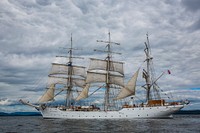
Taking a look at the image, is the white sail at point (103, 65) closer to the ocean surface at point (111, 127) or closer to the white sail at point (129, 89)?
the white sail at point (129, 89)

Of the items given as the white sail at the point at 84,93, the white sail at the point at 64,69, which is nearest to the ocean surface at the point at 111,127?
the white sail at the point at 84,93

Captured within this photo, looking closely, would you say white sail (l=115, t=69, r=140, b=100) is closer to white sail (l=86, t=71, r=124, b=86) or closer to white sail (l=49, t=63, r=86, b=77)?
white sail (l=86, t=71, r=124, b=86)

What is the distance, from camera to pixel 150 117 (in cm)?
7625

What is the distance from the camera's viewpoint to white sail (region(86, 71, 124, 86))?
89000 millimetres

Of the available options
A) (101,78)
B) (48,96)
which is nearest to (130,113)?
(101,78)

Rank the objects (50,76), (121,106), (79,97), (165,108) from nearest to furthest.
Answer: (165,108), (121,106), (79,97), (50,76)

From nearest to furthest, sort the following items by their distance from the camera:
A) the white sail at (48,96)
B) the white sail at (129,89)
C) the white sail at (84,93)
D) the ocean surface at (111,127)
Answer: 1. the ocean surface at (111,127)
2. the white sail at (129,89)
3. the white sail at (84,93)
4. the white sail at (48,96)

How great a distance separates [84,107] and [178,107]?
29.0 m

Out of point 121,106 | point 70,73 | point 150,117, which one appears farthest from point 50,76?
point 150,117

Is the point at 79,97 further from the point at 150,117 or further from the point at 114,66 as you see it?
the point at 150,117

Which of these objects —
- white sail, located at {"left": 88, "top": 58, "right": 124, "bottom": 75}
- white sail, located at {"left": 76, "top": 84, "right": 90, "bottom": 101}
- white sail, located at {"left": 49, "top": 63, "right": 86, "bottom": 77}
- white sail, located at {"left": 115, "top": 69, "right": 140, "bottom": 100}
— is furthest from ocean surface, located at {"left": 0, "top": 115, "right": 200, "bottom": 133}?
white sail, located at {"left": 49, "top": 63, "right": 86, "bottom": 77}

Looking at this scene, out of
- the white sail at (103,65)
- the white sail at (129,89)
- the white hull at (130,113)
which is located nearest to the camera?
the white hull at (130,113)

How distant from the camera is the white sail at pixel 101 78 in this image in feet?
292

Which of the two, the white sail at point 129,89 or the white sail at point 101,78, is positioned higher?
the white sail at point 101,78
